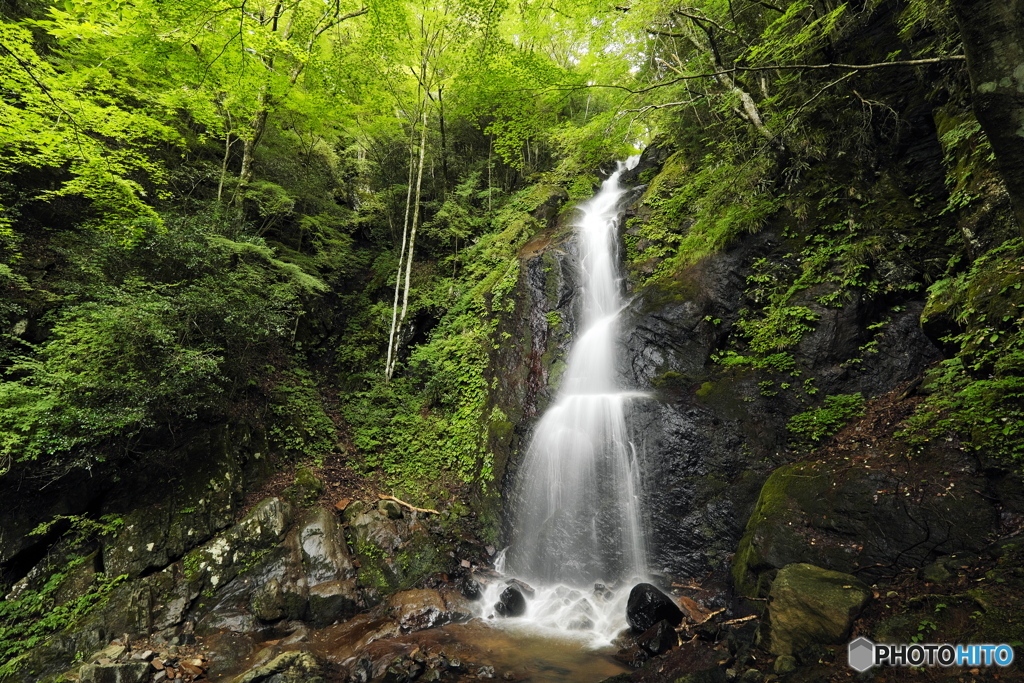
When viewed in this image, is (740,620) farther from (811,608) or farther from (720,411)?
(720,411)

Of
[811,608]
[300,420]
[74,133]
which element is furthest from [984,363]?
[74,133]

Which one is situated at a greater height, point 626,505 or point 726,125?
point 726,125

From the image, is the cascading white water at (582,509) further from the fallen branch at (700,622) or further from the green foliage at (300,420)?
the green foliage at (300,420)

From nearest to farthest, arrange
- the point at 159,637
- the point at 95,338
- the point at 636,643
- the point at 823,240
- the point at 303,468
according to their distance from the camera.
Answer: the point at 636,643 → the point at 159,637 → the point at 95,338 → the point at 823,240 → the point at 303,468

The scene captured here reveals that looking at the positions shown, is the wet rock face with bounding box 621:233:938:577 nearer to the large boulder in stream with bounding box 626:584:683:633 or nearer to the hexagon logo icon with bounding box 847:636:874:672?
the large boulder in stream with bounding box 626:584:683:633

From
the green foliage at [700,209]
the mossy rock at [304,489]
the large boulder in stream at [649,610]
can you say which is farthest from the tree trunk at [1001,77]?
the mossy rock at [304,489]

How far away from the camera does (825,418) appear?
6414 mm

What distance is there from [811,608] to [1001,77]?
15.1 feet

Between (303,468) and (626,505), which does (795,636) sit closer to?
(626,505)

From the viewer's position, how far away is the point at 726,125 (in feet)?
33.8

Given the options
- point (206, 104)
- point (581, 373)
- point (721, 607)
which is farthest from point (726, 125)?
point (206, 104)

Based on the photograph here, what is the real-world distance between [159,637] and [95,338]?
175 inches

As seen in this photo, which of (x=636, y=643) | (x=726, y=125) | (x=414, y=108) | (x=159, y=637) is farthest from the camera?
(x=414, y=108)

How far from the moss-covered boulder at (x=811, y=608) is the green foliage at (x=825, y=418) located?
2.32m
